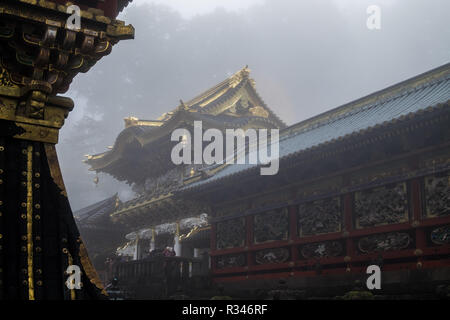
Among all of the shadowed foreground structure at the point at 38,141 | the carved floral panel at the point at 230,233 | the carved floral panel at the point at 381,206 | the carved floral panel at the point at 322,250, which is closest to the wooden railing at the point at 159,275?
the carved floral panel at the point at 230,233

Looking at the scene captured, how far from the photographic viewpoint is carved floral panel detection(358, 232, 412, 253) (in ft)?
43.3

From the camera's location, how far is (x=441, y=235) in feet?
40.9

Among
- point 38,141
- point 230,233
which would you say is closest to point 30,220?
point 38,141

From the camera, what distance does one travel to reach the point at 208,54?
330 ft

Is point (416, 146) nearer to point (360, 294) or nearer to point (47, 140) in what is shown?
point (360, 294)

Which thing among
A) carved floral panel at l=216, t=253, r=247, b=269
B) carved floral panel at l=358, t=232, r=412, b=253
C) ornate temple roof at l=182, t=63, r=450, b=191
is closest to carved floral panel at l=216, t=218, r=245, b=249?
carved floral panel at l=216, t=253, r=247, b=269

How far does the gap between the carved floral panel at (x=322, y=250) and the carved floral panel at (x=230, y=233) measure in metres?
3.04

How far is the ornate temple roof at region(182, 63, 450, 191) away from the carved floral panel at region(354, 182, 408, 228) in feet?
5.83

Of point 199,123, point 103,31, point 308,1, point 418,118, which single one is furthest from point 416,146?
point 308,1

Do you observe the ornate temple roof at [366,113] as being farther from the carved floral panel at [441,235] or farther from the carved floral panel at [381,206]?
the carved floral panel at [441,235]

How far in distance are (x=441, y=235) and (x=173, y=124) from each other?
16689 mm

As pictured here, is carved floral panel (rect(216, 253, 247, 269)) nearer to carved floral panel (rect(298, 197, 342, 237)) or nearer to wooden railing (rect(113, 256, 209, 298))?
wooden railing (rect(113, 256, 209, 298))

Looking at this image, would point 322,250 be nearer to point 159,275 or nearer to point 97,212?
point 159,275

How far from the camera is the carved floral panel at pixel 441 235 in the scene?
12367mm
